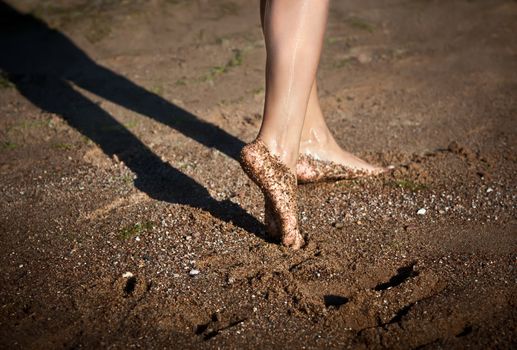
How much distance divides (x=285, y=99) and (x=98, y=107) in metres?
2.03

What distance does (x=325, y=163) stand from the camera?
2.79 m

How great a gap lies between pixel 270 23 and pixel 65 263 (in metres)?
1.23

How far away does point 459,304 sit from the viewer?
189 cm

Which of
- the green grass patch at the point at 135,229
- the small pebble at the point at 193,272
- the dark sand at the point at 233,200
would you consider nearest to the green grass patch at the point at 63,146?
the dark sand at the point at 233,200

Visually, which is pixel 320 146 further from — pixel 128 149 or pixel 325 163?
pixel 128 149

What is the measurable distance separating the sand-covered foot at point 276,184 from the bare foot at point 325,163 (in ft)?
1.71

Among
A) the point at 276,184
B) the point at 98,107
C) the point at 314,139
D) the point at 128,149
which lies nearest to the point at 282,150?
the point at 276,184

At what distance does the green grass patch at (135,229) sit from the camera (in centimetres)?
237

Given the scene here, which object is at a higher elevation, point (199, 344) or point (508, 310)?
point (508, 310)

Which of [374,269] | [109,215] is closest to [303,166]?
[374,269]

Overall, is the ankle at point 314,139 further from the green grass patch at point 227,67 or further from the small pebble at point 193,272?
the green grass patch at point 227,67

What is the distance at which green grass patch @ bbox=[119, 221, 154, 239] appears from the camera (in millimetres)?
2372

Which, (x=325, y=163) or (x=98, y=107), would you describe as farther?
(x=98, y=107)

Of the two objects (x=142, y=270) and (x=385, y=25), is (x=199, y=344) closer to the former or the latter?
(x=142, y=270)
